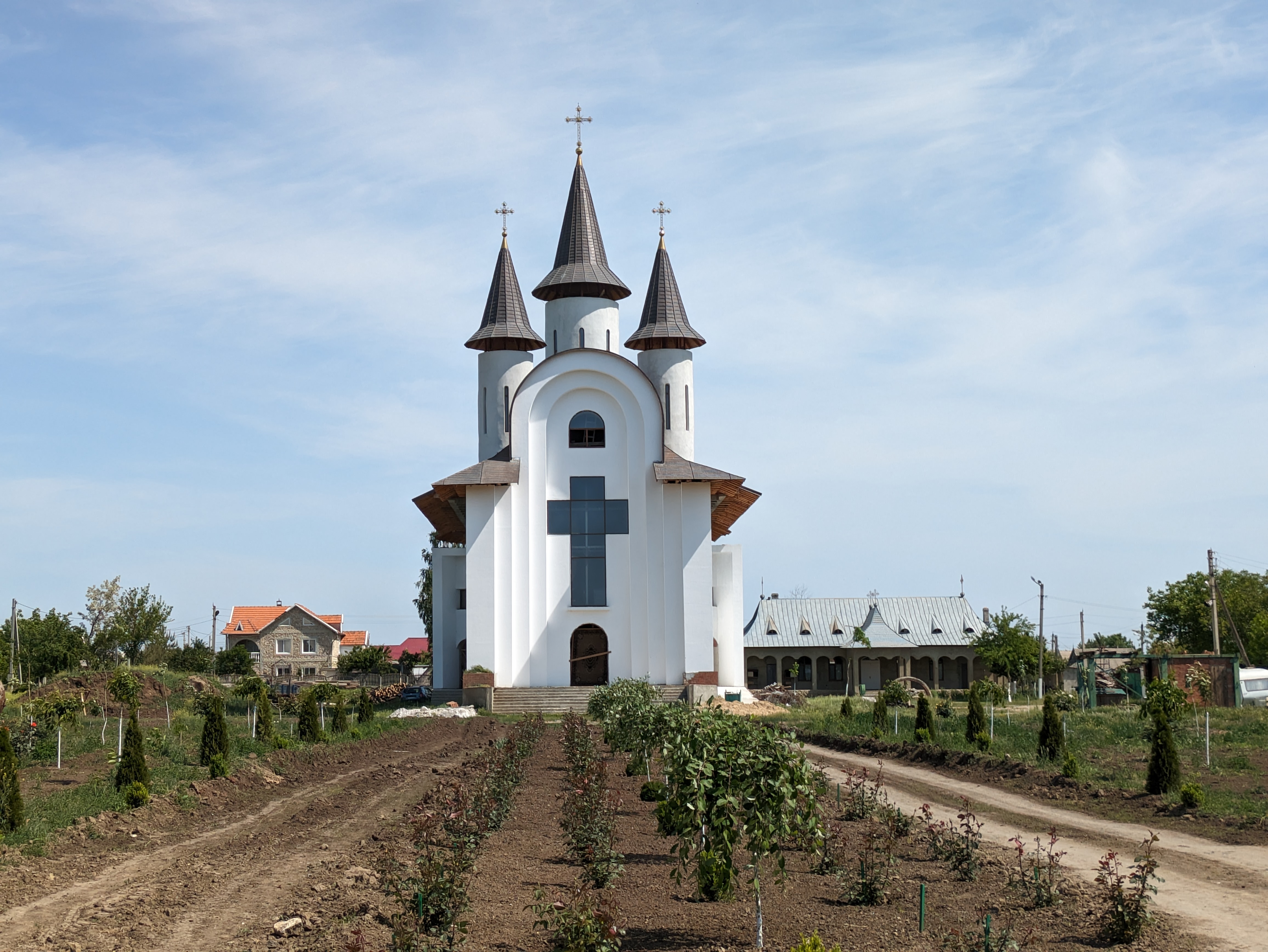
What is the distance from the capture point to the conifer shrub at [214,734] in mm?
18047

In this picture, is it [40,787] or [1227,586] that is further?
[1227,586]

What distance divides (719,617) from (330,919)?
35567mm

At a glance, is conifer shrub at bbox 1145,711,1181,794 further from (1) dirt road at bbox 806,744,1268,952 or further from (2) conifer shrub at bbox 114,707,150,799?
(2) conifer shrub at bbox 114,707,150,799

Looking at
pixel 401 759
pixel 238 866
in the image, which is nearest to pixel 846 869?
pixel 238 866

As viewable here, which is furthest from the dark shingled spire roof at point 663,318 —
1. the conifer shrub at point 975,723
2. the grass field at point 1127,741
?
the conifer shrub at point 975,723

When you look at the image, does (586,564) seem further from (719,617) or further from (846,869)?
(846,869)

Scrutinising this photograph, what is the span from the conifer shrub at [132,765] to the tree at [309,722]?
27.5 feet

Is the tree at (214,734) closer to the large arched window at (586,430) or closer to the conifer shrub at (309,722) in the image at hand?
the conifer shrub at (309,722)

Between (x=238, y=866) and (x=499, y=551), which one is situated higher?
(x=499, y=551)

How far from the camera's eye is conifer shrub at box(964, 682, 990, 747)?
21547 millimetres

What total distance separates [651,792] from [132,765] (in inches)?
270

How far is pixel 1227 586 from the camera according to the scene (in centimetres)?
6438

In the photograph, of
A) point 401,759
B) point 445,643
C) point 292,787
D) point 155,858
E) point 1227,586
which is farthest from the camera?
point 1227,586

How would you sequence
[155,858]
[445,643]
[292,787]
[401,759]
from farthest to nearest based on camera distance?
[445,643] → [401,759] → [292,787] → [155,858]
